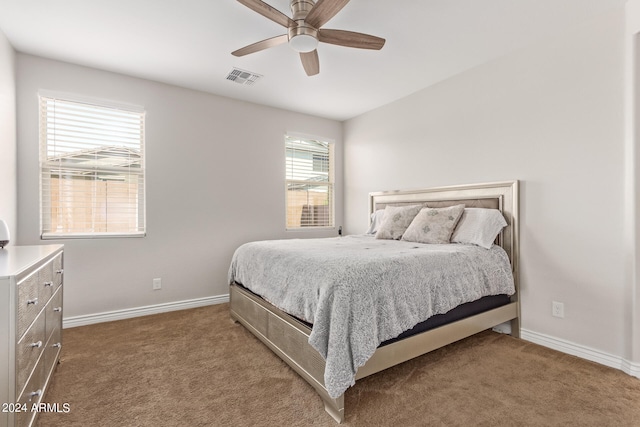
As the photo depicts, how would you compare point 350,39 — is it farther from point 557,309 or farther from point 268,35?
point 557,309

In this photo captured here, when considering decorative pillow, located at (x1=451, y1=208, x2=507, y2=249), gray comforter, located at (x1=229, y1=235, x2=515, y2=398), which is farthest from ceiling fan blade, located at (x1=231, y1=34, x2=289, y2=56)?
decorative pillow, located at (x1=451, y1=208, x2=507, y2=249)

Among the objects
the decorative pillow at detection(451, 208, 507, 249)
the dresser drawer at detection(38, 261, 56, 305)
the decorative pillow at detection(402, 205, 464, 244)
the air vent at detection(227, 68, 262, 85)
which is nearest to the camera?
the dresser drawer at detection(38, 261, 56, 305)

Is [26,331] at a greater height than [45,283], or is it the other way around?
[45,283]

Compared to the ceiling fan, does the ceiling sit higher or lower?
higher

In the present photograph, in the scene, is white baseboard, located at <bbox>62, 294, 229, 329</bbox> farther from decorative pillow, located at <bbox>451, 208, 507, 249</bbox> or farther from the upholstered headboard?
decorative pillow, located at <bbox>451, 208, 507, 249</bbox>

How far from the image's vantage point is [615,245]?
2.10 m

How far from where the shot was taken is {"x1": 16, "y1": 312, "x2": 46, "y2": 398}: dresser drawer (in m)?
1.18

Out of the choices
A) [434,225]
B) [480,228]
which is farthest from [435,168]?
[480,228]

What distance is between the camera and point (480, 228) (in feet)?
8.46

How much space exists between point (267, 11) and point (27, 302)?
192cm

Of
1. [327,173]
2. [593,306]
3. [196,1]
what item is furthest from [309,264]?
[327,173]

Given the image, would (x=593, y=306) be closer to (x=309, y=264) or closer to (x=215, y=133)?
(x=309, y=264)

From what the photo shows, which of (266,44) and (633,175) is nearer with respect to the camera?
(633,175)

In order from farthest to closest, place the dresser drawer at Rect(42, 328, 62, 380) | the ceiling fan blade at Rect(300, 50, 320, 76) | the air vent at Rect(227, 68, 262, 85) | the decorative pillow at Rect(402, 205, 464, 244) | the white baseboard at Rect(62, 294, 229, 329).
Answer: the air vent at Rect(227, 68, 262, 85), the white baseboard at Rect(62, 294, 229, 329), the decorative pillow at Rect(402, 205, 464, 244), the ceiling fan blade at Rect(300, 50, 320, 76), the dresser drawer at Rect(42, 328, 62, 380)
